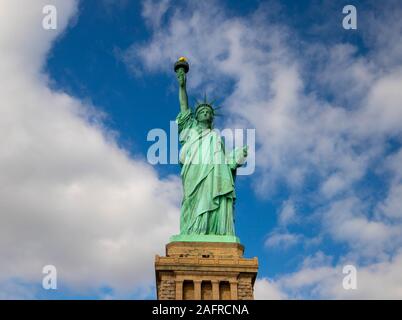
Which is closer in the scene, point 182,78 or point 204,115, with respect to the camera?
point 204,115

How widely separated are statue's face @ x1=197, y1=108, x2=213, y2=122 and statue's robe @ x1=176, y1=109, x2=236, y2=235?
63 cm

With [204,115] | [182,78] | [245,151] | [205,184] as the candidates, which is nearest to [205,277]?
[205,184]

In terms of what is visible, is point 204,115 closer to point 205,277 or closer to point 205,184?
point 205,184

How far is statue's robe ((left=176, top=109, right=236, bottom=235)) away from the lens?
29328 mm

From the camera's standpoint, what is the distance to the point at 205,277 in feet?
87.6

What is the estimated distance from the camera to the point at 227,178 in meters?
30.7

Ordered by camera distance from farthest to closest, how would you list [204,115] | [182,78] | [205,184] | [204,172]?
[182,78]
[204,115]
[204,172]
[205,184]

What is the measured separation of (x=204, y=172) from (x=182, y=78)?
19.7 feet

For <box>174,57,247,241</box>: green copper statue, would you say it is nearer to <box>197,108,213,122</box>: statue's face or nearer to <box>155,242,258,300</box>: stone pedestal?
<box>197,108,213,122</box>: statue's face

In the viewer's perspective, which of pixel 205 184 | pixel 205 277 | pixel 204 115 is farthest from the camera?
pixel 204 115

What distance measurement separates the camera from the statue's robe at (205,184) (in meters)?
29.3

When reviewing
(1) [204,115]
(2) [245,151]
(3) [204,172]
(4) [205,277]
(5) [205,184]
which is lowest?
(4) [205,277]

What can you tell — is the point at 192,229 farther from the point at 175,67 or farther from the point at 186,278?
the point at 175,67
